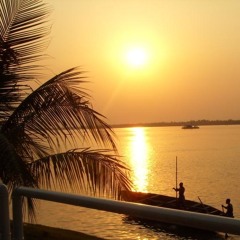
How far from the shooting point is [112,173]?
806cm

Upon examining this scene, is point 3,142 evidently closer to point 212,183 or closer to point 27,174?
point 27,174

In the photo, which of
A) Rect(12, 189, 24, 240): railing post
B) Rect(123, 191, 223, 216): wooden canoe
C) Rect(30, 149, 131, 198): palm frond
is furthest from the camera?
Rect(123, 191, 223, 216): wooden canoe

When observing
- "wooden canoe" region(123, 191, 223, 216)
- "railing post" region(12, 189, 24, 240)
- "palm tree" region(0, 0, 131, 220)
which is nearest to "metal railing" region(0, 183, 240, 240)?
"railing post" region(12, 189, 24, 240)

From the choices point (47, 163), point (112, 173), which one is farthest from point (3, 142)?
point (112, 173)

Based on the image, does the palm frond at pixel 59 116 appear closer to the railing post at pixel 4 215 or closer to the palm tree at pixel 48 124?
the palm tree at pixel 48 124

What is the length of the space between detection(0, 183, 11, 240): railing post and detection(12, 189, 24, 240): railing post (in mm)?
71

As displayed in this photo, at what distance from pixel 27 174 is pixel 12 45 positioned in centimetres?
280

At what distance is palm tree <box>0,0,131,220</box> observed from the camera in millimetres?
7984

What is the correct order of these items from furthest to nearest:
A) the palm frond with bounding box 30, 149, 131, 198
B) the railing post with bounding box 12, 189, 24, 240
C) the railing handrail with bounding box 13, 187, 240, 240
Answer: the palm frond with bounding box 30, 149, 131, 198 → the railing post with bounding box 12, 189, 24, 240 → the railing handrail with bounding box 13, 187, 240, 240

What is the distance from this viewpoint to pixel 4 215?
3.31 meters

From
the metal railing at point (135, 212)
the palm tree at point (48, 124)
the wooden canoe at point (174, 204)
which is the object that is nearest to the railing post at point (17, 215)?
the metal railing at point (135, 212)

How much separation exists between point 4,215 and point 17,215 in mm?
119

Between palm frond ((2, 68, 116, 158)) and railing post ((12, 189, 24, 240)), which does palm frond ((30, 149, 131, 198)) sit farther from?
railing post ((12, 189, 24, 240))

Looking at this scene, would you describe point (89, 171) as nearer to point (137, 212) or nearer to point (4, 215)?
point (4, 215)
